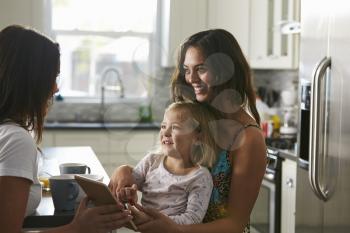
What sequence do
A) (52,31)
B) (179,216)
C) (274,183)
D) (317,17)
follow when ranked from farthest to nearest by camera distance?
(52,31) → (274,183) → (317,17) → (179,216)

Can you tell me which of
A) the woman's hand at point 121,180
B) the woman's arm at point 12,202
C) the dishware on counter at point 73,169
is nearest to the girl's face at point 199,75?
the woman's hand at point 121,180

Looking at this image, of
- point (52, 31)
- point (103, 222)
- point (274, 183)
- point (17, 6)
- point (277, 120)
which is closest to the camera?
point (103, 222)

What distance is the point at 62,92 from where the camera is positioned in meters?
5.28

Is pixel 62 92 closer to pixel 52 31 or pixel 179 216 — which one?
pixel 52 31

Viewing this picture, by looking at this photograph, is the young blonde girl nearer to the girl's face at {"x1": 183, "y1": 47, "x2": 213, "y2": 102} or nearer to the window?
the girl's face at {"x1": 183, "y1": 47, "x2": 213, "y2": 102}

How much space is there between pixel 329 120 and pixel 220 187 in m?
0.86

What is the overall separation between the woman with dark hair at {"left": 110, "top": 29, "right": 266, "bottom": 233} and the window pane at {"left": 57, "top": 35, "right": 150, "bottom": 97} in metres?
3.75

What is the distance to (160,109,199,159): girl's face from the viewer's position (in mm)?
1560

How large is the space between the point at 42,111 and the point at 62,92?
396cm

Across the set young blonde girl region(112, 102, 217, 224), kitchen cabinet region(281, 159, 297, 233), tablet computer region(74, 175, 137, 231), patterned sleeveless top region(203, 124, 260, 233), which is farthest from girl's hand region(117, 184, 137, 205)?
kitchen cabinet region(281, 159, 297, 233)

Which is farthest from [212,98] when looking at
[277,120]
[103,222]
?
[277,120]

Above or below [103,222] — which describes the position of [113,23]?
above

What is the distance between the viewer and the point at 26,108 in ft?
4.46

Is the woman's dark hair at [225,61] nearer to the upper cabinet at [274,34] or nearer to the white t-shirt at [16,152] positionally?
the white t-shirt at [16,152]
